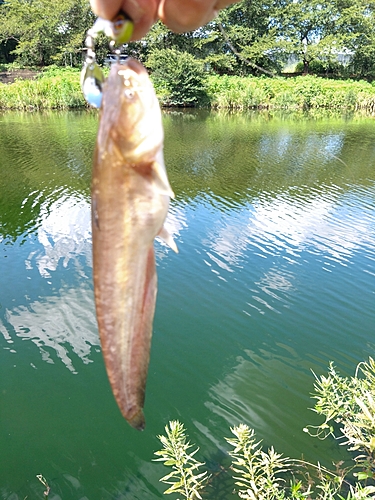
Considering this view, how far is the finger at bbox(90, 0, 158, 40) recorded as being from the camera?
1197 millimetres

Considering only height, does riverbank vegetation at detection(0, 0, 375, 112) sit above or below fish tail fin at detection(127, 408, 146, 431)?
above

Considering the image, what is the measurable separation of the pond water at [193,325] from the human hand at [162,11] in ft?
14.4

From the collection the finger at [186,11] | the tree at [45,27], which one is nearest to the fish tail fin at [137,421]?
the finger at [186,11]

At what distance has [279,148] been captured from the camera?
1912cm

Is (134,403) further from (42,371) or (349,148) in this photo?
(349,148)

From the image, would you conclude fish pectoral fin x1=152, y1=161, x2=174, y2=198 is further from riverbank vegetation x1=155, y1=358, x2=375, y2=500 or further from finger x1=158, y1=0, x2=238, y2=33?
riverbank vegetation x1=155, y1=358, x2=375, y2=500

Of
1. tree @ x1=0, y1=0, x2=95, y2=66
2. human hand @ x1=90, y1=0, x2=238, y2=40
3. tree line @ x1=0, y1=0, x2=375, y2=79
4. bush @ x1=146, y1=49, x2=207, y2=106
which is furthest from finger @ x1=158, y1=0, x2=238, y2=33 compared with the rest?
tree @ x1=0, y1=0, x2=95, y2=66

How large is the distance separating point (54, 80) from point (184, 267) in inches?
1108

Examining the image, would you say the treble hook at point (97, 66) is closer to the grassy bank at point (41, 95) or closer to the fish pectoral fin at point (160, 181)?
the fish pectoral fin at point (160, 181)

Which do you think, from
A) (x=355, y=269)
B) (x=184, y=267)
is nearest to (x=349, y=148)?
(x=355, y=269)

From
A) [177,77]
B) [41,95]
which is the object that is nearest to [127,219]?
[41,95]

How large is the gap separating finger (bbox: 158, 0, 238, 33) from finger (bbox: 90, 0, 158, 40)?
0.21 ft

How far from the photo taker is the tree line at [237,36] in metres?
36.7

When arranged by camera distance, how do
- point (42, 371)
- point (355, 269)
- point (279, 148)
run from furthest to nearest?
point (279, 148), point (355, 269), point (42, 371)
